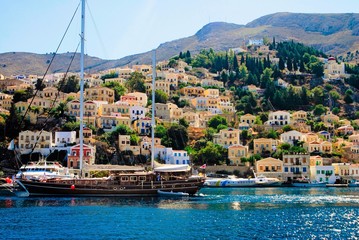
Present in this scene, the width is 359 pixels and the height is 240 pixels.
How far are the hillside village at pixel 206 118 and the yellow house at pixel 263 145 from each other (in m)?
0.19

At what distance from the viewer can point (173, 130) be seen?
100062 millimetres

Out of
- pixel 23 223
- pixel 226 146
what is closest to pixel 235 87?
pixel 226 146

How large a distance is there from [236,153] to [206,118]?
23637 millimetres

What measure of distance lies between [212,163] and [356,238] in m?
64.3

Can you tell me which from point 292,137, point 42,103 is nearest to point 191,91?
point 292,137

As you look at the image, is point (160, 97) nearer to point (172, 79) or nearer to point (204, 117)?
Result: point (204, 117)

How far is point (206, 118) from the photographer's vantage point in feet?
392

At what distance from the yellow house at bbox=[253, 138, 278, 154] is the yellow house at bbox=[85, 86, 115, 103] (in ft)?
113

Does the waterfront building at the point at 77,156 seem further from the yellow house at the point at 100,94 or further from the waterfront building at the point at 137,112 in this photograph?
the yellow house at the point at 100,94

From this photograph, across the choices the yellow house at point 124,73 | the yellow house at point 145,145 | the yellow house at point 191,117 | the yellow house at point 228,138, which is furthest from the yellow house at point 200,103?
the yellow house at point 145,145

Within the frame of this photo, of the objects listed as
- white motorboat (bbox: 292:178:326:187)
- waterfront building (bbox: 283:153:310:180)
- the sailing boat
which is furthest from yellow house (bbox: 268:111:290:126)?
the sailing boat

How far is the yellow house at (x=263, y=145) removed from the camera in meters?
101

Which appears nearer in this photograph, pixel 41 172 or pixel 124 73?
pixel 41 172

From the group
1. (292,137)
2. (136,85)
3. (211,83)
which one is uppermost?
(211,83)
